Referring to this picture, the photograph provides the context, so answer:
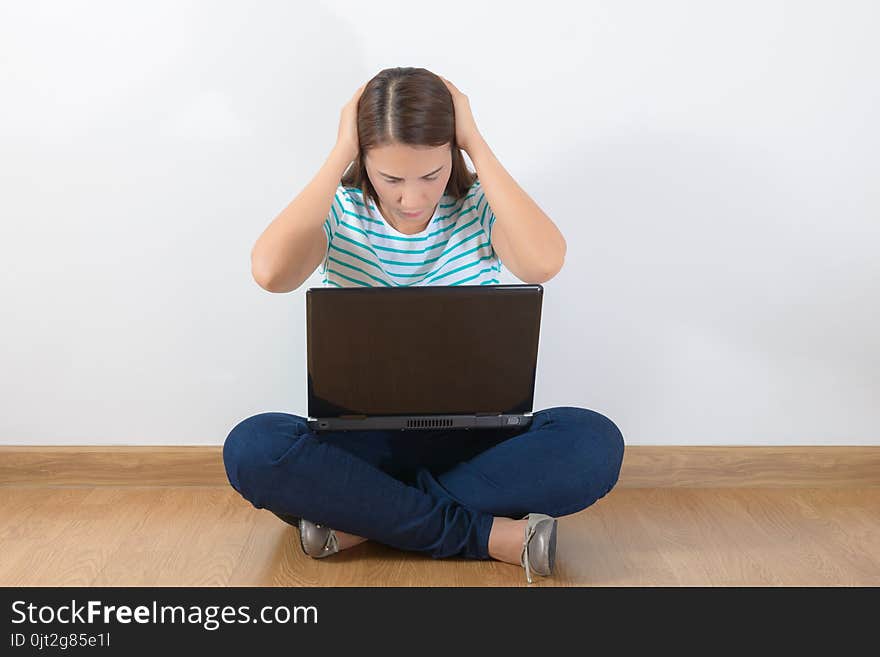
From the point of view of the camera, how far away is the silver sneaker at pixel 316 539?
1.64m

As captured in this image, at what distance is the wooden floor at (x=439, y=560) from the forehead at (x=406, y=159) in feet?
2.02

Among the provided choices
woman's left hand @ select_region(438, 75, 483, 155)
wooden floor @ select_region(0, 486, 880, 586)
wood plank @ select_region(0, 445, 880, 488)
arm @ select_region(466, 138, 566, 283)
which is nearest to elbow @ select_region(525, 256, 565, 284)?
arm @ select_region(466, 138, 566, 283)

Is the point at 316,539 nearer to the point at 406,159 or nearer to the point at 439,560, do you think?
the point at 439,560

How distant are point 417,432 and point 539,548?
291mm

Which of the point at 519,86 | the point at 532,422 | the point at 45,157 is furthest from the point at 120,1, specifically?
the point at 532,422

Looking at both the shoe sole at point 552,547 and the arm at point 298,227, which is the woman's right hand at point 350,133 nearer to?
the arm at point 298,227

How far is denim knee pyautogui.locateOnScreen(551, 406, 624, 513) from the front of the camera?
1.65 metres

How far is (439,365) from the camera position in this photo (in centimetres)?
159

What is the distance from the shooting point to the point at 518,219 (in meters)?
1.60

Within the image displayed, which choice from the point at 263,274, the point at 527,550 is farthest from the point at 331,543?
the point at 263,274

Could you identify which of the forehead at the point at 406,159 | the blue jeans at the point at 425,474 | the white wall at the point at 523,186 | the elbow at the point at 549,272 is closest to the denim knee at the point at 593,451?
the blue jeans at the point at 425,474

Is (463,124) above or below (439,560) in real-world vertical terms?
above

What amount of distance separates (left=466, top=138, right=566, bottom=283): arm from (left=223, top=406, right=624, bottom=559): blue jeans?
0.27 metres
